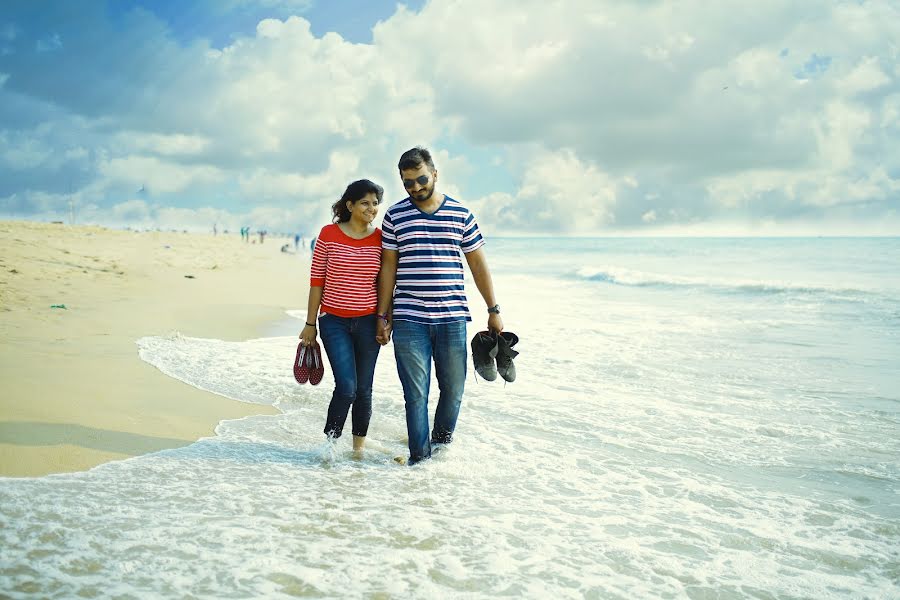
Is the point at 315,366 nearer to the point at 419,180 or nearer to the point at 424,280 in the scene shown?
the point at 424,280

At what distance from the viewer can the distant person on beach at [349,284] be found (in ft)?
13.5

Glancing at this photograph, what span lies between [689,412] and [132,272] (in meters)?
15.6

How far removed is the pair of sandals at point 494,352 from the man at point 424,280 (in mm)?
134

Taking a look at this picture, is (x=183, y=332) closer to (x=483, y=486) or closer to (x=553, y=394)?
(x=553, y=394)

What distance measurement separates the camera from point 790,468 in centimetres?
458

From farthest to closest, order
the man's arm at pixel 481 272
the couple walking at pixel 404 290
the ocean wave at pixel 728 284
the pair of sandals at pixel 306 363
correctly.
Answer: the ocean wave at pixel 728 284 < the pair of sandals at pixel 306 363 < the man's arm at pixel 481 272 < the couple walking at pixel 404 290

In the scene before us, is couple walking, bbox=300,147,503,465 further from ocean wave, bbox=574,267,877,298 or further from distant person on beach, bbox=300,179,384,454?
ocean wave, bbox=574,267,877,298

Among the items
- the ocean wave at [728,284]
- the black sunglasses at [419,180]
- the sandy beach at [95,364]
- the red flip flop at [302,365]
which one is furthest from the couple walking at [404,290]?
the ocean wave at [728,284]

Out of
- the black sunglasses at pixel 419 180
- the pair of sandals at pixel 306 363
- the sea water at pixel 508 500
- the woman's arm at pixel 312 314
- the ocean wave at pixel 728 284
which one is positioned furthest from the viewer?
the ocean wave at pixel 728 284

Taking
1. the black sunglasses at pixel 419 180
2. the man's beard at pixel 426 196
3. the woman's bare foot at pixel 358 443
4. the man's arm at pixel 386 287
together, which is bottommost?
the woman's bare foot at pixel 358 443

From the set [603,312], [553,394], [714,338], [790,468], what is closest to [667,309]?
[603,312]

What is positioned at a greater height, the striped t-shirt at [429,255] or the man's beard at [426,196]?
the man's beard at [426,196]

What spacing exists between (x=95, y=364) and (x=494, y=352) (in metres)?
4.85

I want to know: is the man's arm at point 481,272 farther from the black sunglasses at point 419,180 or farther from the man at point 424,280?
the black sunglasses at point 419,180
